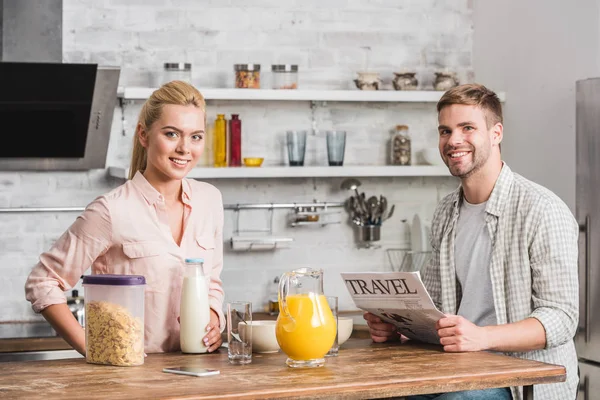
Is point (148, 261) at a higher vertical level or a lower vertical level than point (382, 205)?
lower

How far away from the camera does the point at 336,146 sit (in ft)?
16.2

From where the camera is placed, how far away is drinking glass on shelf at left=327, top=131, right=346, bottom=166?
4930 mm

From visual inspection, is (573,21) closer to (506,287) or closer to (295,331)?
(506,287)

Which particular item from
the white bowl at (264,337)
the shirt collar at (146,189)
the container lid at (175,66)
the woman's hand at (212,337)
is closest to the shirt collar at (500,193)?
the white bowl at (264,337)

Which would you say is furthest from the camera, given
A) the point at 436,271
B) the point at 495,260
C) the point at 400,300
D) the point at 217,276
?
the point at 436,271

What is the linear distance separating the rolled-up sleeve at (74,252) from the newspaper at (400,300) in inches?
27.7

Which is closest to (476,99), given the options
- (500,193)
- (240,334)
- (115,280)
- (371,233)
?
(500,193)

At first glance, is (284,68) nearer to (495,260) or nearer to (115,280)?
(495,260)

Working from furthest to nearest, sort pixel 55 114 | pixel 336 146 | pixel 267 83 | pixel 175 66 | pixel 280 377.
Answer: pixel 267 83 < pixel 336 146 < pixel 175 66 < pixel 55 114 < pixel 280 377

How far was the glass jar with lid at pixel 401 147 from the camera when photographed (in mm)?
5160

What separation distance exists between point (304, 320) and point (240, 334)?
20 centimetres

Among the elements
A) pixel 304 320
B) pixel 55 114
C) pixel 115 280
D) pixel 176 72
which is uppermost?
pixel 176 72

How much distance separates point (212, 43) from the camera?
4973 millimetres

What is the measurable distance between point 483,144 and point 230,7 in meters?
2.42
